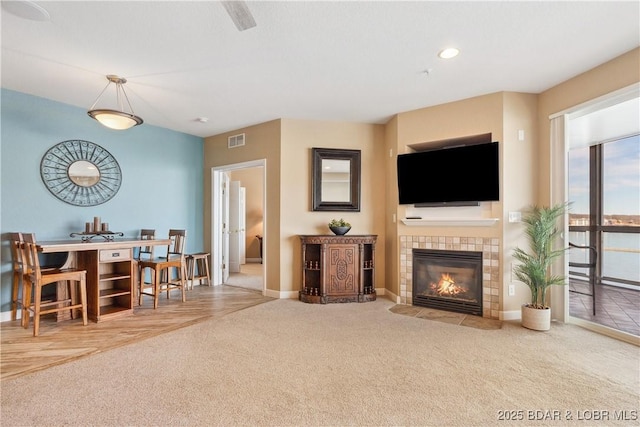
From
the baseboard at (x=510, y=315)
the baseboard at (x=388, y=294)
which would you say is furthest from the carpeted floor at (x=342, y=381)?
the baseboard at (x=388, y=294)

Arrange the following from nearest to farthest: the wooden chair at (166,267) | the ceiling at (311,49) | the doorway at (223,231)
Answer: the ceiling at (311,49)
the wooden chair at (166,267)
the doorway at (223,231)

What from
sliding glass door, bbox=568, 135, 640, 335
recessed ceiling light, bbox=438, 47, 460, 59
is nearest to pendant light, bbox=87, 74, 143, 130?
recessed ceiling light, bbox=438, 47, 460, 59

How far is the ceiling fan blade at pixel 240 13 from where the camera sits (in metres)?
1.98

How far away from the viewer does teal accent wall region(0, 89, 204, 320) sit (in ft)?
12.0

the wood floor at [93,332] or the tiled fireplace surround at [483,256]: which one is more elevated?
the tiled fireplace surround at [483,256]

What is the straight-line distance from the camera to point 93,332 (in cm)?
320

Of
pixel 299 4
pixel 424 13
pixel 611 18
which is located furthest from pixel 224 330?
pixel 611 18

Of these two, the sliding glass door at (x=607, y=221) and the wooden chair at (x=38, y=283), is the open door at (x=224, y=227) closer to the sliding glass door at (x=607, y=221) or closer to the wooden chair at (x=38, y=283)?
the wooden chair at (x=38, y=283)

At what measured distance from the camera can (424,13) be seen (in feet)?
7.47

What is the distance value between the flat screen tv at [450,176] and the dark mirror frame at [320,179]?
0.72 metres

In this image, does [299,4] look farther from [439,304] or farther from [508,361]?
[439,304]

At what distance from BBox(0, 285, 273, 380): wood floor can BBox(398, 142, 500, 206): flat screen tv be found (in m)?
2.65

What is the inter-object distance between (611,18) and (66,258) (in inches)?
227

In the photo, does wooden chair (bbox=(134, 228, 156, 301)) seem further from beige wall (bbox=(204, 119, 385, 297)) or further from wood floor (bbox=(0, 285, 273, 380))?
beige wall (bbox=(204, 119, 385, 297))
